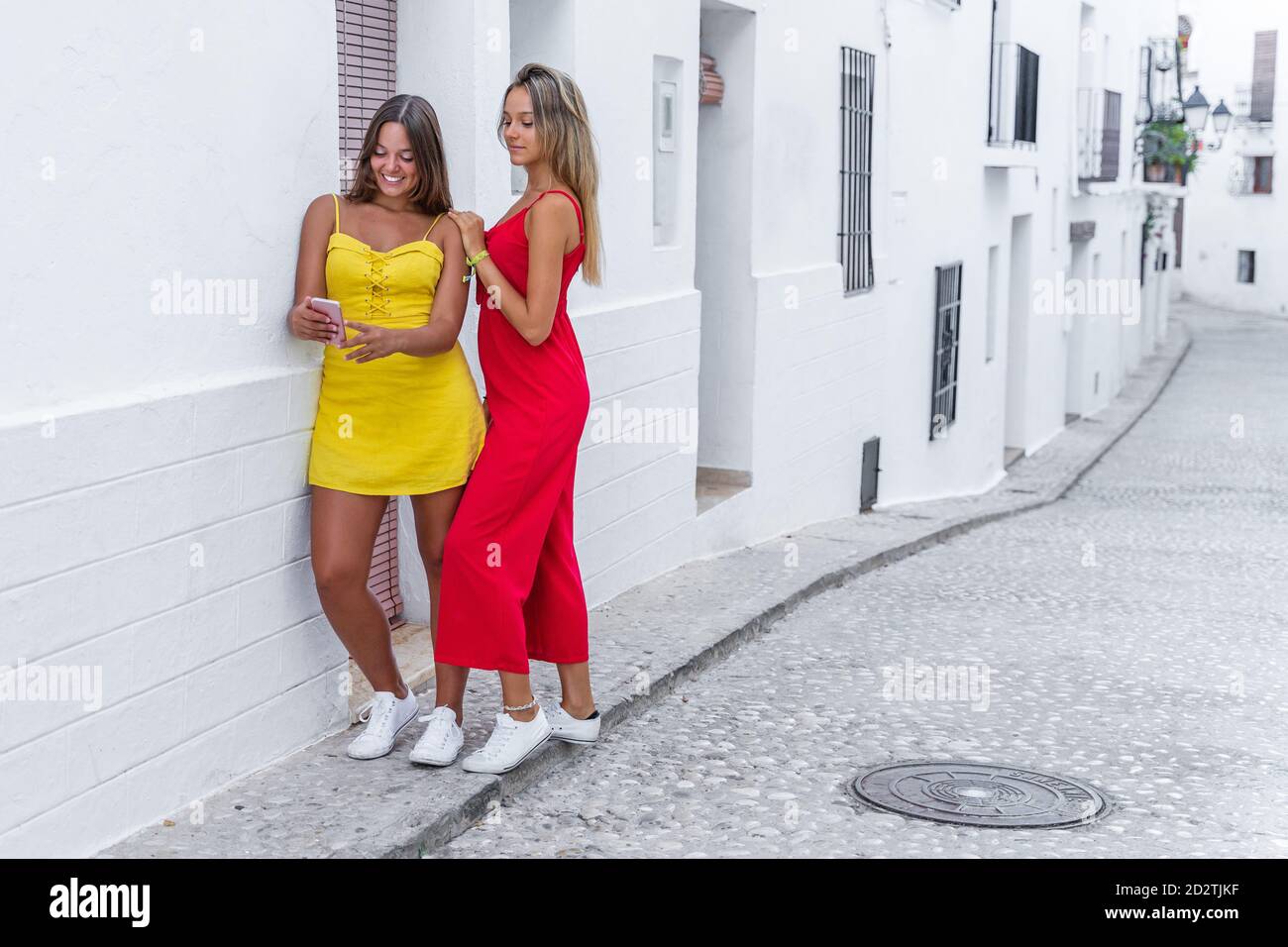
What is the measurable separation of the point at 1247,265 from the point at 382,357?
4700cm

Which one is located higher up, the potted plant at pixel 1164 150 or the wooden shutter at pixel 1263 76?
the wooden shutter at pixel 1263 76

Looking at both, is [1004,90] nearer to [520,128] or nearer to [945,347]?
[945,347]

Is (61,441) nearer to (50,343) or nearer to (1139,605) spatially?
(50,343)

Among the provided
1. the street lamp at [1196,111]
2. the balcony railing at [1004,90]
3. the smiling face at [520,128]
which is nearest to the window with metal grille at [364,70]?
the smiling face at [520,128]

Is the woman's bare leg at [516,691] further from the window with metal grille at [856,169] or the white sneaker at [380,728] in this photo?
the window with metal grille at [856,169]

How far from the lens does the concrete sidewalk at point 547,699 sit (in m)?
4.20

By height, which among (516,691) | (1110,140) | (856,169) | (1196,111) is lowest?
(516,691)

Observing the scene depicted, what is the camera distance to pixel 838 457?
11.2 metres

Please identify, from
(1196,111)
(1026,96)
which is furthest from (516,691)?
(1196,111)

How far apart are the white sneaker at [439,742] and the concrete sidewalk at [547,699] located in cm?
4

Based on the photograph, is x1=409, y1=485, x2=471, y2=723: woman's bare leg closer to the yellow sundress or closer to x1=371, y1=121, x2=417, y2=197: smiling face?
the yellow sundress

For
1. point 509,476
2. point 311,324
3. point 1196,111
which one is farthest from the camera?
point 1196,111

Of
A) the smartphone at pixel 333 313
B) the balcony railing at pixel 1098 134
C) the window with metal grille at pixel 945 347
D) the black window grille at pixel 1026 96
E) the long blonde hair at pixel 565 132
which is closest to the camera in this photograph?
the smartphone at pixel 333 313

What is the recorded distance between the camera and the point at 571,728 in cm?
518
